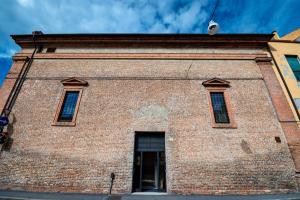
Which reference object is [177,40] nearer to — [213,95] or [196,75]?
[196,75]

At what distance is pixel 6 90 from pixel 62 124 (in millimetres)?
4064

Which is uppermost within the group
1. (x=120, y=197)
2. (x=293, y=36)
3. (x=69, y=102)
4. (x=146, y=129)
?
(x=293, y=36)

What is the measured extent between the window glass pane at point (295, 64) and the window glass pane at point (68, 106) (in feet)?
42.0

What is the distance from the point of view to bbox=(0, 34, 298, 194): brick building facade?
712 cm

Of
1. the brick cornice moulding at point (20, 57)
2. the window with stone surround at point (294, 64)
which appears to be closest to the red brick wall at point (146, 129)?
the brick cornice moulding at point (20, 57)

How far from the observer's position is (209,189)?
684 centimetres

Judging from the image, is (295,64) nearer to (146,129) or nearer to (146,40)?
(146,40)

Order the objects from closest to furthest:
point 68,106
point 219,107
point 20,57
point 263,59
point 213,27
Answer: point 213,27
point 219,107
point 68,106
point 263,59
point 20,57

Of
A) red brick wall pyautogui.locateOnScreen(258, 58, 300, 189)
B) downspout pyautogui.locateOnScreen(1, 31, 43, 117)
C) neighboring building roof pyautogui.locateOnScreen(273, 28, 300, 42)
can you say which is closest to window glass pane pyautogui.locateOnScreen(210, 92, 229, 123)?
red brick wall pyautogui.locateOnScreen(258, 58, 300, 189)

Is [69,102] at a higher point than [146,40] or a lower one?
lower

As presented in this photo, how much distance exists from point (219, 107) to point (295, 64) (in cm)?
599

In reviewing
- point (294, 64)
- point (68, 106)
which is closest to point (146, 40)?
point (68, 106)

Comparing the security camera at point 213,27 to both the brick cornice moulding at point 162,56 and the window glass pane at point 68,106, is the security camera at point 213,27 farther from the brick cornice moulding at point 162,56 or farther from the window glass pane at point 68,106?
the window glass pane at point 68,106

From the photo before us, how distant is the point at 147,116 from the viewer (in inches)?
324
